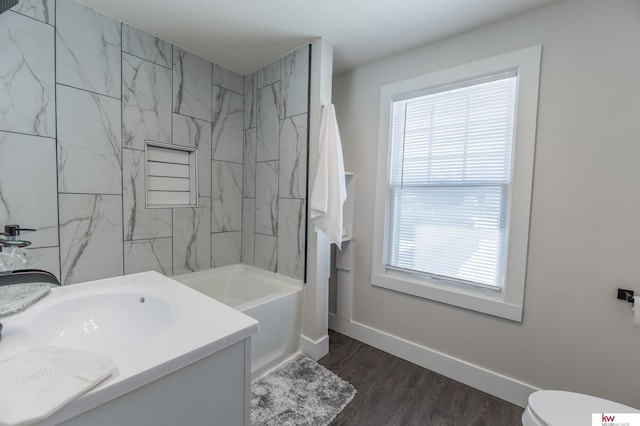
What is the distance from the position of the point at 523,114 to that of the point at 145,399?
2.16m

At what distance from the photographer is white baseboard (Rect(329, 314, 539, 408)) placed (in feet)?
5.41

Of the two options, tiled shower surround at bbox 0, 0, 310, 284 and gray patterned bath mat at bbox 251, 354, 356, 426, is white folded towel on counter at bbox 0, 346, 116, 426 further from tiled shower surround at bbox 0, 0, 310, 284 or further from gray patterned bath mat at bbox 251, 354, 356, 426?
tiled shower surround at bbox 0, 0, 310, 284

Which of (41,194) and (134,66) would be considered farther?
(134,66)

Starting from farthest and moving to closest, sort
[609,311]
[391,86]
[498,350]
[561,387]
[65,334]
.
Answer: [391,86] < [498,350] < [561,387] < [609,311] < [65,334]

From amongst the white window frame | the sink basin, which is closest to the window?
the sink basin

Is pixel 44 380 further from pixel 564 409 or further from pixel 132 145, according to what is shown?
pixel 132 145

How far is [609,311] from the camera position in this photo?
1397mm

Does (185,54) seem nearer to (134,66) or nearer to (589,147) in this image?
(134,66)

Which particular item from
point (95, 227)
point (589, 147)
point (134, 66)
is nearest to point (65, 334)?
point (95, 227)

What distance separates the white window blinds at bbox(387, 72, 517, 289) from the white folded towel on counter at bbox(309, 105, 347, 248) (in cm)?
52

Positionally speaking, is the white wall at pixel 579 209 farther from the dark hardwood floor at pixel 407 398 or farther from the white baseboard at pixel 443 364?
the dark hardwood floor at pixel 407 398

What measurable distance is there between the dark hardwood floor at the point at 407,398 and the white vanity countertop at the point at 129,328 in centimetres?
112

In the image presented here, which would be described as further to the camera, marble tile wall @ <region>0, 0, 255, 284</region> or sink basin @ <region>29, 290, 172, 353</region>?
marble tile wall @ <region>0, 0, 255, 284</region>

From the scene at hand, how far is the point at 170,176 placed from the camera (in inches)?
87.2
